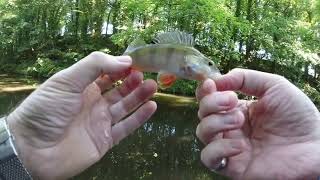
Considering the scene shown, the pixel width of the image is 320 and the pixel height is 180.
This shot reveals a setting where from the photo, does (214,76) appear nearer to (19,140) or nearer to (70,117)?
(70,117)

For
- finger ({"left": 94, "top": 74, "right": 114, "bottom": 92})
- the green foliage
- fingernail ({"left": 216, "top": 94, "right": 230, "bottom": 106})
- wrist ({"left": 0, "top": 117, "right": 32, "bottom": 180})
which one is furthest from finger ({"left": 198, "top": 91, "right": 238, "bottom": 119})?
the green foliage

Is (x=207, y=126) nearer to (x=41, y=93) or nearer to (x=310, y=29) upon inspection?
(x=41, y=93)

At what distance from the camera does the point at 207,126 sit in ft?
7.45

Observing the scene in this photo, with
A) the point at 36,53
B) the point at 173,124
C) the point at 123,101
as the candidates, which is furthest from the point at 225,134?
the point at 36,53

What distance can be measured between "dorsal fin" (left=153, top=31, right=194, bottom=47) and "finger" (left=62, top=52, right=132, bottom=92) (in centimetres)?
18

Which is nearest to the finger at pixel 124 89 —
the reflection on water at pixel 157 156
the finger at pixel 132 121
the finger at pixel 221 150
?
the finger at pixel 132 121

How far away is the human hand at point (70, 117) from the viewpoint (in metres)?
2.27

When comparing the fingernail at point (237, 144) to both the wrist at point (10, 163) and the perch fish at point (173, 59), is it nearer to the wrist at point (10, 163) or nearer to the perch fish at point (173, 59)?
the perch fish at point (173, 59)

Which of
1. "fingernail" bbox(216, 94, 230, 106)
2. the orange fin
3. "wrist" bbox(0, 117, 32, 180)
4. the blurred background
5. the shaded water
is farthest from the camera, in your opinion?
the blurred background

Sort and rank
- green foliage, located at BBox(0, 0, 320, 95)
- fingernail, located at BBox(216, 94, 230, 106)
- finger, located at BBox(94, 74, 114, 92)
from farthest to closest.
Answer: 1. green foliage, located at BBox(0, 0, 320, 95)
2. finger, located at BBox(94, 74, 114, 92)
3. fingernail, located at BBox(216, 94, 230, 106)

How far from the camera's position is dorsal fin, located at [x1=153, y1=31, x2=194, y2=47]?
7.32 ft

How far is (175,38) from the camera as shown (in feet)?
7.34

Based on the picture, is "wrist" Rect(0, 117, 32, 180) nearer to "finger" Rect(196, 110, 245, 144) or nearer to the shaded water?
"finger" Rect(196, 110, 245, 144)

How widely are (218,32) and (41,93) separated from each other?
62.2 feet
